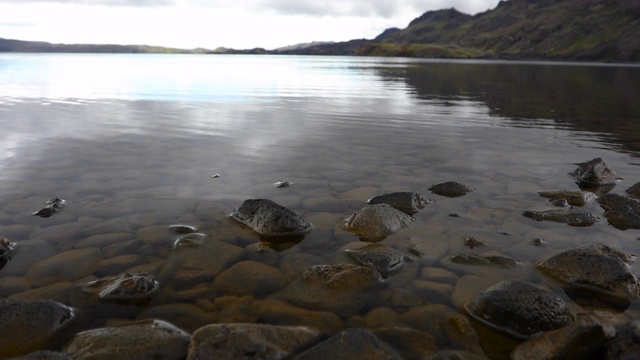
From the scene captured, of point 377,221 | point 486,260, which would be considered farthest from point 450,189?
point 486,260

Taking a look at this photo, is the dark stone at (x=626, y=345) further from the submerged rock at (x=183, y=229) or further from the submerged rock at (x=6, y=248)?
the submerged rock at (x=6, y=248)

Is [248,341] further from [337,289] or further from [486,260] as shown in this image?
[486,260]

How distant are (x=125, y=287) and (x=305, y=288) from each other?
276cm

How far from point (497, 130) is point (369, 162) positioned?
33.5ft

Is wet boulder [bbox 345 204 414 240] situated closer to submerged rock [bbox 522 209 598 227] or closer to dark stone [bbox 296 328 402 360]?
submerged rock [bbox 522 209 598 227]

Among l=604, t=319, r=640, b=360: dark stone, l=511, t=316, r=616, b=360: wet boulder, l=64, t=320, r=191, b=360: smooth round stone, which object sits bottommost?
l=64, t=320, r=191, b=360: smooth round stone

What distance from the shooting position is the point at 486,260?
8016 millimetres

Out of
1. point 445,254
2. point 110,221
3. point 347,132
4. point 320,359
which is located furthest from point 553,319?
point 347,132

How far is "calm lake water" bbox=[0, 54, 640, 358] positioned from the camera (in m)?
7.35

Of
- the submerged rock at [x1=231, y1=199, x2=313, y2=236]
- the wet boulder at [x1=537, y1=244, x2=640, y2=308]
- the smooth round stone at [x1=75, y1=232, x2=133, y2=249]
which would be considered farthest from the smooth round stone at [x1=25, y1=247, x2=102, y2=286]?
the wet boulder at [x1=537, y1=244, x2=640, y2=308]

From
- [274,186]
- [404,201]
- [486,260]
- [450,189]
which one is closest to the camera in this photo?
[486,260]

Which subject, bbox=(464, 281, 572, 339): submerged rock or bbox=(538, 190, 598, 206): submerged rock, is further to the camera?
bbox=(538, 190, 598, 206): submerged rock

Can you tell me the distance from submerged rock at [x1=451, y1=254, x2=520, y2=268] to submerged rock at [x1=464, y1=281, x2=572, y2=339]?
59.2 inches

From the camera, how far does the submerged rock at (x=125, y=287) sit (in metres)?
6.67
